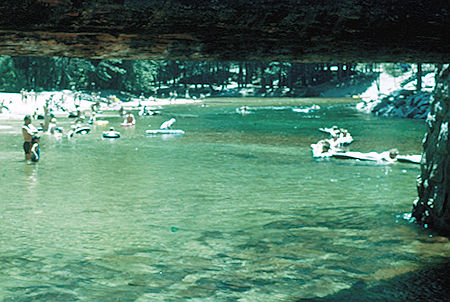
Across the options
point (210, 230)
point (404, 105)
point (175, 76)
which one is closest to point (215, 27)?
point (210, 230)

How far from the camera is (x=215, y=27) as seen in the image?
9.94 feet

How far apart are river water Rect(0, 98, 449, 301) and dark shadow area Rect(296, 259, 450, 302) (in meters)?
0.03

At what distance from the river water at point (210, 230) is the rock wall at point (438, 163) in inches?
17.0

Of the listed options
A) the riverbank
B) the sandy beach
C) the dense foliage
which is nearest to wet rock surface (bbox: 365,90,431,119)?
the riverbank

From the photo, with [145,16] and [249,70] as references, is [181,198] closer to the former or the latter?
[145,16]

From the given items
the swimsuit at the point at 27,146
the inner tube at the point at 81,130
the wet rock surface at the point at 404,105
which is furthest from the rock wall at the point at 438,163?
the wet rock surface at the point at 404,105

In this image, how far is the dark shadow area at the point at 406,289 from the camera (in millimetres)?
7418

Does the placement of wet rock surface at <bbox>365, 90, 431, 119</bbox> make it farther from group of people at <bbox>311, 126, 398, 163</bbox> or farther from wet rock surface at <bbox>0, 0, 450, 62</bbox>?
wet rock surface at <bbox>0, 0, 450, 62</bbox>

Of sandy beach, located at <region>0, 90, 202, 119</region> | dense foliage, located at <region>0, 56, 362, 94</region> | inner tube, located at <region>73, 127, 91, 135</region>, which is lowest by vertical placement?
inner tube, located at <region>73, 127, 91, 135</region>

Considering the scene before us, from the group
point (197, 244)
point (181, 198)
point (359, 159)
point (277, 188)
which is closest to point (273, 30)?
point (197, 244)

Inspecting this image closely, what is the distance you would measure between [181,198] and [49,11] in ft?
37.4

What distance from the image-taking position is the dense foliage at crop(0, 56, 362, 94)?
6550 cm

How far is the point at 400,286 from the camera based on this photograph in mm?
7848

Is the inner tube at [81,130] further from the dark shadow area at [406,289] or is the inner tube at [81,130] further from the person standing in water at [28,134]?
the dark shadow area at [406,289]
